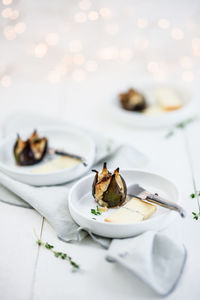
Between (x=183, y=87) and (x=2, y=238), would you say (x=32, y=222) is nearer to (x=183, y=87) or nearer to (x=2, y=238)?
(x=2, y=238)

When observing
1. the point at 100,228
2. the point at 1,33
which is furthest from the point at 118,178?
the point at 1,33

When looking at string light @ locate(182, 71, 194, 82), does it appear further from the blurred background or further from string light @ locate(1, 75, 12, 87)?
string light @ locate(1, 75, 12, 87)

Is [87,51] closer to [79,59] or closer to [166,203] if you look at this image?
[79,59]

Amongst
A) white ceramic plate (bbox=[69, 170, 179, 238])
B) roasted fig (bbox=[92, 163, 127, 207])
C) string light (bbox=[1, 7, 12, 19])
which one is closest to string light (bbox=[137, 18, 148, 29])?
string light (bbox=[1, 7, 12, 19])

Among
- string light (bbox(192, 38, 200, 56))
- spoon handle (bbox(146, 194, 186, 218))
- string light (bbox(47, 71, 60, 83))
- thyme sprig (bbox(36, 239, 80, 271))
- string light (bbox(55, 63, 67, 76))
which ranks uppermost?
string light (bbox(192, 38, 200, 56))

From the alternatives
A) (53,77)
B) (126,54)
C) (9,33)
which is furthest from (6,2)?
(126,54)

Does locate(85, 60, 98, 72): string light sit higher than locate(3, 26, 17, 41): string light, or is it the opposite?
locate(3, 26, 17, 41): string light

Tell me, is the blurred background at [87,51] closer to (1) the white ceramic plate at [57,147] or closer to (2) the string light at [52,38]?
(2) the string light at [52,38]

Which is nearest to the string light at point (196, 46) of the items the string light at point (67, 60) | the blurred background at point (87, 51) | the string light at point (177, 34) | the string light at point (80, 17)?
the blurred background at point (87, 51)
